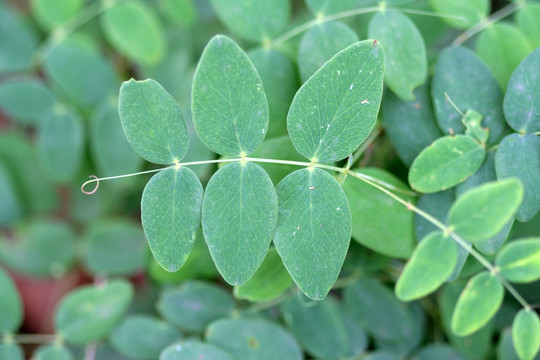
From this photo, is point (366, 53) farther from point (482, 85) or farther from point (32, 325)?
point (32, 325)

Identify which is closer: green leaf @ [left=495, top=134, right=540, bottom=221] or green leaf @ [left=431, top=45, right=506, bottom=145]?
green leaf @ [left=495, top=134, right=540, bottom=221]

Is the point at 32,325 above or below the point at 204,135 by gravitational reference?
below

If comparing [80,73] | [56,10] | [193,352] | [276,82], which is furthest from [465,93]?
[56,10]

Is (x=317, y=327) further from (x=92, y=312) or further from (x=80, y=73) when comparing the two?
(x=80, y=73)

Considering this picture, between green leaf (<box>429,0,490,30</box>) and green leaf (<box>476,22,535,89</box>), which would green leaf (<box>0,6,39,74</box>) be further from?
green leaf (<box>476,22,535,89</box>)

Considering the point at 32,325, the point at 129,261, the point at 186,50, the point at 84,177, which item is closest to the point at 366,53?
the point at 186,50

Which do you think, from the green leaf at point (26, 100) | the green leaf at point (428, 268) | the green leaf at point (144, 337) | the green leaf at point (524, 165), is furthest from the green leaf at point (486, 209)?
the green leaf at point (26, 100)

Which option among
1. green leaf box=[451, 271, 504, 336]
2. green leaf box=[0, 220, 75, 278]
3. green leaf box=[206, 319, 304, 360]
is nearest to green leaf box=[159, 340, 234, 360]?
green leaf box=[206, 319, 304, 360]
